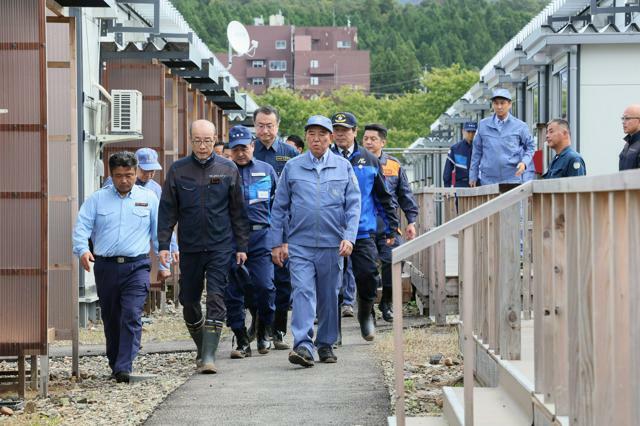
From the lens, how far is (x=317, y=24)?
197375 millimetres

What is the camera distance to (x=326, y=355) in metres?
11.0


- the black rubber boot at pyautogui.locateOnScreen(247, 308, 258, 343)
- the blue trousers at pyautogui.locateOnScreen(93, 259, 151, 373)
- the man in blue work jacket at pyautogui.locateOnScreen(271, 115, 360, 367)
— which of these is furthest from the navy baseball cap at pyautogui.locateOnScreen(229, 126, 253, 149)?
the blue trousers at pyautogui.locateOnScreen(93, 259, 151, 373)

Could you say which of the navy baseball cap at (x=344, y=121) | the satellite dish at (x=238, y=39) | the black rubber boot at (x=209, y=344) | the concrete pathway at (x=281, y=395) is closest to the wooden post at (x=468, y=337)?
the concrete pathway at (x=281, y=395)

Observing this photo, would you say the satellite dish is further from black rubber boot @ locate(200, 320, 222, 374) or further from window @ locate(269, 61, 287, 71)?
window @ locate(269, 61, 287, 71)

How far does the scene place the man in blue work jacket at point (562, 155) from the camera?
10812mm

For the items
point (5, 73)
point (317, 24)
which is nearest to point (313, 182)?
point (5, 73)

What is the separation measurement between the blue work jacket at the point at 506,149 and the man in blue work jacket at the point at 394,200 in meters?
0.94

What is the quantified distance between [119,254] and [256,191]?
1.72 meters

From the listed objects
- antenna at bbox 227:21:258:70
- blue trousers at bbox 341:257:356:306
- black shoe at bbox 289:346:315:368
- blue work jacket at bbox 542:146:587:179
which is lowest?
black shoe at bbox 289:346:315:368

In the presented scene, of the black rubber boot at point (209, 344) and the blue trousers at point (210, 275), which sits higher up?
the blue trousers at point (210, 275)

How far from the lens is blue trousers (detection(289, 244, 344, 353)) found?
1066cm

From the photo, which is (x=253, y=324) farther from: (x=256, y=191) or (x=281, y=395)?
(x=281, y=395)

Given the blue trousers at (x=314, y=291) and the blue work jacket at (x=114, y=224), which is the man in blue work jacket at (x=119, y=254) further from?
the blue trousers at (x=314, y=291)

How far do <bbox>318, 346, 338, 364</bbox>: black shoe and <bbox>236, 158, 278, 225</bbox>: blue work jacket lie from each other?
4.83 ft
